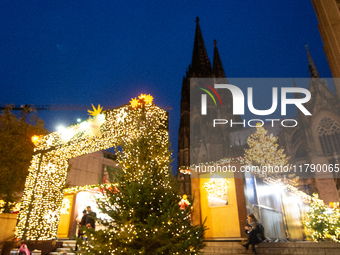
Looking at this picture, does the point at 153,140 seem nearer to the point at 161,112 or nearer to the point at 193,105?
the point at 161,112

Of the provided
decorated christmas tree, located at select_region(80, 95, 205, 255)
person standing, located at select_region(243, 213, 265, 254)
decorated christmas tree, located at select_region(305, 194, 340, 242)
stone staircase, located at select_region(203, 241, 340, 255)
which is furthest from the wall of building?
decorated christmas tree, located at select_region(80, 95, 205, 255)

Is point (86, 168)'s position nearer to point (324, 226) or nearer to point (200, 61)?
point (324, 226)

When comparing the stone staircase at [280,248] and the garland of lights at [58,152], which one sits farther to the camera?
the garland of lights at [58,152]

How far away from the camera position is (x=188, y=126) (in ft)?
161

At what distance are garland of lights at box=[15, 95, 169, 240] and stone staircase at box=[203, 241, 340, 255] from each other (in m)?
4.21

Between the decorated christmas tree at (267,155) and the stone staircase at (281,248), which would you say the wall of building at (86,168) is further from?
the stone staircase at (281,248)

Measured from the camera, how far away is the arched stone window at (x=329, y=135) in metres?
32.3

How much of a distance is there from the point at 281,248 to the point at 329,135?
32.5 metres

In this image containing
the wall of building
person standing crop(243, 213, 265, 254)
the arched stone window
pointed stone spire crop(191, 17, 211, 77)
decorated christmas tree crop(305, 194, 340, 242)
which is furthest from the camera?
pointed stone spire crop(191, 17, 211, 77)

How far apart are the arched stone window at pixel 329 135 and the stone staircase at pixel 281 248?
101 feet

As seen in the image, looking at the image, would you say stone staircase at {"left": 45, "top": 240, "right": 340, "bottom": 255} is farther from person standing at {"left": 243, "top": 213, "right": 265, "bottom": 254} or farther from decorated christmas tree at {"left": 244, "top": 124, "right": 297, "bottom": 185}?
decorated christmas tree at {"left": 244, "top": 124, "right": 297, "bottom": 185}

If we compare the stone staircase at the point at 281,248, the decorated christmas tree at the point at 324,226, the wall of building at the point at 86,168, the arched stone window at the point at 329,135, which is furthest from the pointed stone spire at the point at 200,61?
the stone staircase at the point at 281,248

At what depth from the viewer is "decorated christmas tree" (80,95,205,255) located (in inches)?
186

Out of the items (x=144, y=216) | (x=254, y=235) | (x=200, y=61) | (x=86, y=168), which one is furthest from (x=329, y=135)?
(x=144, y=216)
